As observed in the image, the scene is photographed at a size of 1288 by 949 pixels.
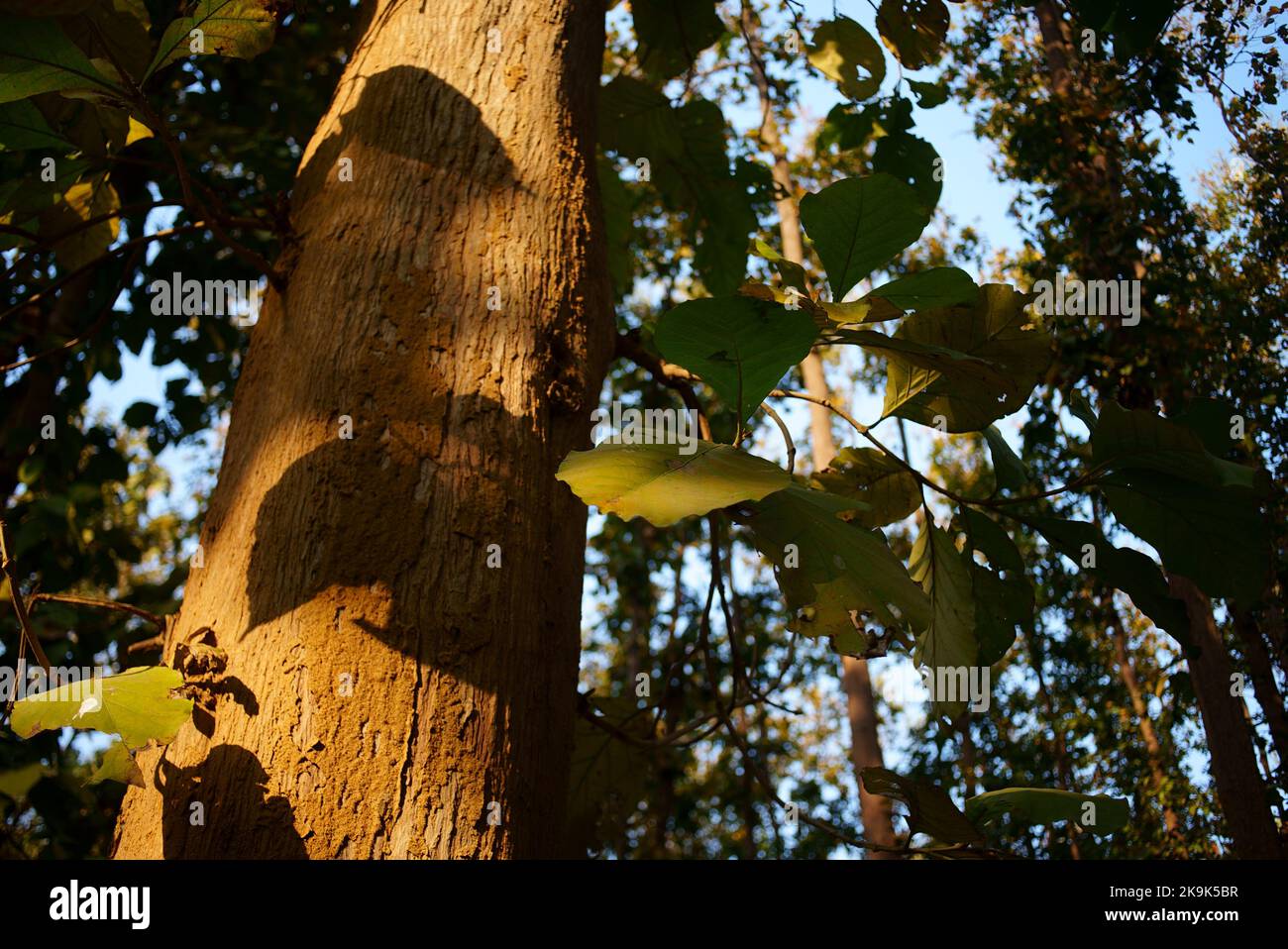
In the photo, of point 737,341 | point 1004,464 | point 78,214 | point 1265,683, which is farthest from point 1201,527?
point 78,214

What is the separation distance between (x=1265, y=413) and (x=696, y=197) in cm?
148

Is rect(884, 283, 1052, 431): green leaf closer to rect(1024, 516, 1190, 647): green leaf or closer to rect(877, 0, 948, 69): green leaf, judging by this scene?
rect(1024, 516, 1190, 647): green leaf

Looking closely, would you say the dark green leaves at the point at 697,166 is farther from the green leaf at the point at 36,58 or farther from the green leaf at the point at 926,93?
the green leaf at the point at 36,58

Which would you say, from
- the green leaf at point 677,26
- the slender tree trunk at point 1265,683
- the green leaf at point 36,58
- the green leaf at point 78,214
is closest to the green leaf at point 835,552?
the green leaf at point 36,58

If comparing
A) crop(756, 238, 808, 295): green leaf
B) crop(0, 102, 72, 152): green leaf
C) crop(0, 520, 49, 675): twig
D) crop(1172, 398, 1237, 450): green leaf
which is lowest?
crop(0, 520, 49, 675): twig

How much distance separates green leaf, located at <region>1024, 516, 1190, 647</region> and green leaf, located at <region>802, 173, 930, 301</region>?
479mm

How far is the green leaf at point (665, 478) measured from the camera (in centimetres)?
85

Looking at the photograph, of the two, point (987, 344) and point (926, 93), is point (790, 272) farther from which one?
point (926, 93)

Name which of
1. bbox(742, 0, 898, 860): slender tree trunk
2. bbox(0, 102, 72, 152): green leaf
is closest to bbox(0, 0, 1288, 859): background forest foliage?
bbox(0, 102, 72, 152): green leaf

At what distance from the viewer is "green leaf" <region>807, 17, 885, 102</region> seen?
211 cm
